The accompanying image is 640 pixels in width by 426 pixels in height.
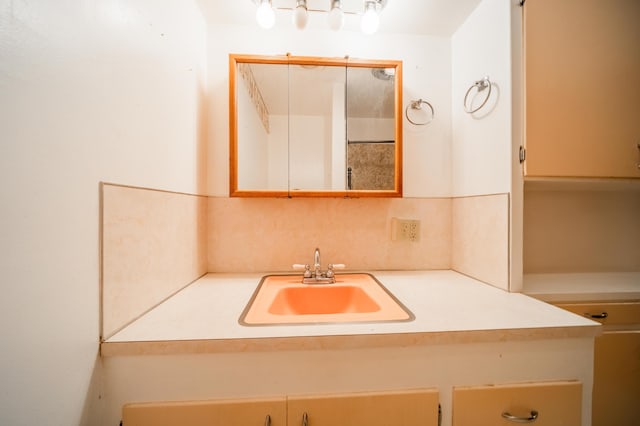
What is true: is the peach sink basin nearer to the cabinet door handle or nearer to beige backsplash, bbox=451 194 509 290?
beige backsplash, bbox=451 194 509 290

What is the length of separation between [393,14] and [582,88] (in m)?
0.79

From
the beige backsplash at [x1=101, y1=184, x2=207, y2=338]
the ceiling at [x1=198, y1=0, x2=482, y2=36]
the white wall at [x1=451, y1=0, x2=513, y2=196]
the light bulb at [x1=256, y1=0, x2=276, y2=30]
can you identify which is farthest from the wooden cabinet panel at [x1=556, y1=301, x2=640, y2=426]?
the light bulb at [x1=256, y1=0, x2=276, y2=30]

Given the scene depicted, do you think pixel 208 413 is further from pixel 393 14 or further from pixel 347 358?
pixel 393 14

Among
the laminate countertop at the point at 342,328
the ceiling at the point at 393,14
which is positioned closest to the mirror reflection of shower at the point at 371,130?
the ceiling at the point at 393,14

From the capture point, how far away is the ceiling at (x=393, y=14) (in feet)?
3.38

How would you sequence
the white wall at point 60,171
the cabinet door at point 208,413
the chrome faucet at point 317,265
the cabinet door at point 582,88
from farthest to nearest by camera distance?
the chrome faucet at point 317,265 < the cabinet door at point 582,88 < the cabinet door at point 208,413 < the white wall at point 60,171

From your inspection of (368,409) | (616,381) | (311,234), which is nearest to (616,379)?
(616,381)

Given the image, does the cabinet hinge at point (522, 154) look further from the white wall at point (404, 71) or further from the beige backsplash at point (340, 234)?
Result: the white wall at point (404, 71)

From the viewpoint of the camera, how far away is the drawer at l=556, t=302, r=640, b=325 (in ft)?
2.96

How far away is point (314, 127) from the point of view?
3.67 feet

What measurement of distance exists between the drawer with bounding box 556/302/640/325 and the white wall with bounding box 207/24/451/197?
2.16ft

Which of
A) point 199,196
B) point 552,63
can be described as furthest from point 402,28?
point 199,196

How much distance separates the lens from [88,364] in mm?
520

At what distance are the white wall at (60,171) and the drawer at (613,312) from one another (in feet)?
4.77
